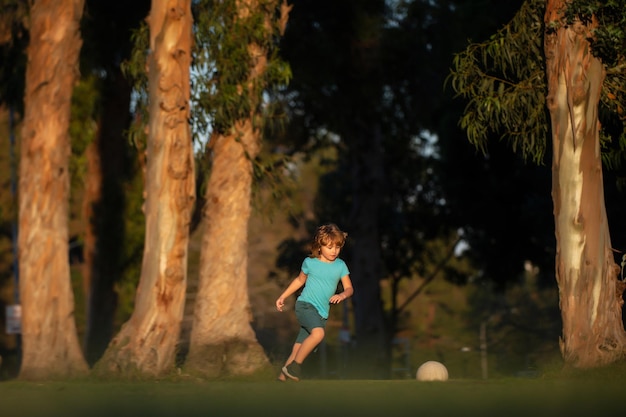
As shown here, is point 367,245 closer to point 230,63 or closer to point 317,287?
point 230,63

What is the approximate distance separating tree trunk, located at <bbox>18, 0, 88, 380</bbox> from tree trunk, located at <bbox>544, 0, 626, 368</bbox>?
7.44 metres

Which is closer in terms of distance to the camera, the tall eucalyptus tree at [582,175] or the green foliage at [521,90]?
the tall eucalyptus tree at [582,175]

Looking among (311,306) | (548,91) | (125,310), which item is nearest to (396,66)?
(548,91)

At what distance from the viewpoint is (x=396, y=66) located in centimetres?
3312

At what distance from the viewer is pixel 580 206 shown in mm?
15273

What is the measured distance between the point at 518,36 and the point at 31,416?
9769mm

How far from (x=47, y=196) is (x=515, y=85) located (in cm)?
713

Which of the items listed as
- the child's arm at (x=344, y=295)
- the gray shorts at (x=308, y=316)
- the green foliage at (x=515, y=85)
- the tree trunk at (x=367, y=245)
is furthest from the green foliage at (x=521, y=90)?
the tree trunk at (x=367, y=245)

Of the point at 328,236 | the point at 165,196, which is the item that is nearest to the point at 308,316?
the point at 328,236

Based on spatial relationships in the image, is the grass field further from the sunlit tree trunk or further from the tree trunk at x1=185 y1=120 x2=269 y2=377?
the tree trunk at x1=185 y1=120 x2=269 y2=377

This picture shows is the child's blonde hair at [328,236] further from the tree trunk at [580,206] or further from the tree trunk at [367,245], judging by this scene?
the tree trunk at [367,245]

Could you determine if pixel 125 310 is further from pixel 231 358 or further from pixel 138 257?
pixel 231 358

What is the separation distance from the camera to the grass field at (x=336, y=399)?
10.1m

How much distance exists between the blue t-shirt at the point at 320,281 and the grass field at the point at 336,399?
92 cm
